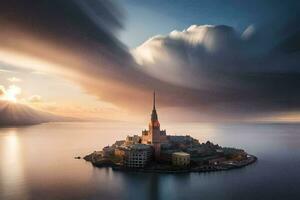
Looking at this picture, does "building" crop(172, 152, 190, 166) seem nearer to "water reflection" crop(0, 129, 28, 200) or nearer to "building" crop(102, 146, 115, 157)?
"building" crop(102, 146, 115, 157)

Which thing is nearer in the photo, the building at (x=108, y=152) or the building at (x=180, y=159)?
the building at (x=180, y=159)

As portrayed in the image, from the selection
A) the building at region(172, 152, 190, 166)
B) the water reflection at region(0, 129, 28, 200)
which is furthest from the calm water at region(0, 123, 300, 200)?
the building at region(172, 152, 190, 166)

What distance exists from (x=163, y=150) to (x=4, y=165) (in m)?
21.4

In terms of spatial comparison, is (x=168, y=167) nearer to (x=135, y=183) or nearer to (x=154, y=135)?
(x=135, y=183)

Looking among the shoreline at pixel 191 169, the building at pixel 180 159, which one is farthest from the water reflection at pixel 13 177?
the building at pixel 180 159

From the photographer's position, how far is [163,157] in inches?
1816

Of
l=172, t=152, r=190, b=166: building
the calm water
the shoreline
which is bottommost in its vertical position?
the calm water

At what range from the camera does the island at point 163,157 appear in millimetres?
41781

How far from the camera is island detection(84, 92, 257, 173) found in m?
41.8

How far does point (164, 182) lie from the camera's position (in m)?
34.8

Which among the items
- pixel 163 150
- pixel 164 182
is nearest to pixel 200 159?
pixel 163 150

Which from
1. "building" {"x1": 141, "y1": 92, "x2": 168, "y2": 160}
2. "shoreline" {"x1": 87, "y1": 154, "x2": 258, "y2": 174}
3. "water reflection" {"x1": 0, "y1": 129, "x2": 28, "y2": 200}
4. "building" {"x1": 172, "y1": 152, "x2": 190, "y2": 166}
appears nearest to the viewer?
"water reflection" {"x1": 0, "y1": 129, "x2": 28, "y2": 200}

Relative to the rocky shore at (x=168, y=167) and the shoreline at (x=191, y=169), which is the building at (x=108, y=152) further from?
the shoreline at (x=191, y=169)

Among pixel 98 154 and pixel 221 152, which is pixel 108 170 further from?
pixel 221 152
